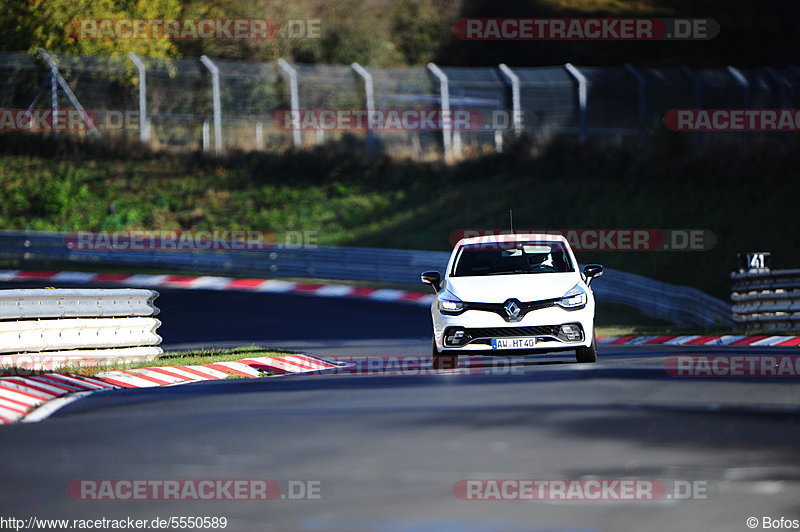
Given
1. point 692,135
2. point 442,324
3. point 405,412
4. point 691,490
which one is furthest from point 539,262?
point 692,135

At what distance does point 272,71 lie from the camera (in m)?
42.9

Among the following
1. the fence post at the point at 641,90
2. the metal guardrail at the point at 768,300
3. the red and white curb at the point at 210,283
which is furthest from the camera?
the fence post at the point at 641,90

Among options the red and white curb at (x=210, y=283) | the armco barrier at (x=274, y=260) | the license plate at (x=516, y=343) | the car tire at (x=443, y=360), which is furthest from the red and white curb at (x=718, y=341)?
the red and white curb at (x=210, y=283)

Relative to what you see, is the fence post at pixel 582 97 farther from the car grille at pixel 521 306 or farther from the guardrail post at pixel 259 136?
the car grille at pixel 521 306

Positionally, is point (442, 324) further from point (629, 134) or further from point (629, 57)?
point (629, 57)

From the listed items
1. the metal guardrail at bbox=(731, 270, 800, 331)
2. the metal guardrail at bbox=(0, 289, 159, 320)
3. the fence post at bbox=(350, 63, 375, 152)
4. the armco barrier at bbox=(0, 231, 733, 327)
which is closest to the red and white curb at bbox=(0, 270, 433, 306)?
the armco barrier at bbox=(0, 231, 733, 327)

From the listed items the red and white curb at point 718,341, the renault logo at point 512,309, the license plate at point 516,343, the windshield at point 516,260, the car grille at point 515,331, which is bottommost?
the red and white curb at point 718,341

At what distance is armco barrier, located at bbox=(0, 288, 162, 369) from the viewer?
14.7m

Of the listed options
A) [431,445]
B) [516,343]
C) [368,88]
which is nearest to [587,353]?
[516,343]

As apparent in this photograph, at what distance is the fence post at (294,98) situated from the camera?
4108 cm

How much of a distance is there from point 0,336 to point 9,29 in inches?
1362

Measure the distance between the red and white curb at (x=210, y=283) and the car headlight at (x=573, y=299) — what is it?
628 inches

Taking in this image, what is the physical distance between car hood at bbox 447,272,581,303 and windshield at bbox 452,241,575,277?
332 mm

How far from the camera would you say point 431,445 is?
30.7 feet
